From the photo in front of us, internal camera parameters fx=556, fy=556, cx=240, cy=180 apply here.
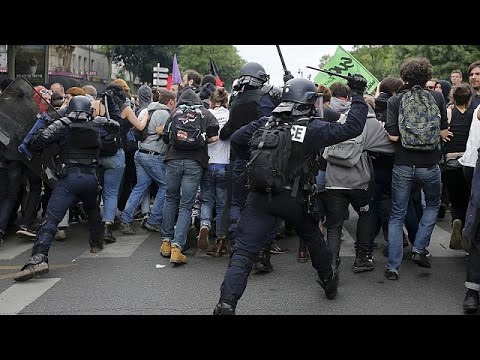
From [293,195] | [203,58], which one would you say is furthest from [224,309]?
[203,58]

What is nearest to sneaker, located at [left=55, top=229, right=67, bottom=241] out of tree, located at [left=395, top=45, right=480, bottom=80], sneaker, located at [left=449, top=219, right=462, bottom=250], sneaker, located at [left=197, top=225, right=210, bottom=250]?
sneaker, located at [left=197, top=225, right=210, bottom=250]

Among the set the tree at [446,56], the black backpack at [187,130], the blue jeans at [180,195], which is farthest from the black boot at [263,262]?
the tree at [446,56]

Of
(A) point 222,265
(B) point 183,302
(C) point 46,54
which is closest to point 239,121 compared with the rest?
(A) point 222,265

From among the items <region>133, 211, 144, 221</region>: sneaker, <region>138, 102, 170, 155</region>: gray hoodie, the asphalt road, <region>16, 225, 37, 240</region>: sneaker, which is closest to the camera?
the asphalt road

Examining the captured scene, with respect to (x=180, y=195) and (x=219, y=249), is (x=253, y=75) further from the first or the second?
(x=219, y=249)

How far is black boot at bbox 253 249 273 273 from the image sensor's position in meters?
5.68

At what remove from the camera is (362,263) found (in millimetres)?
5723

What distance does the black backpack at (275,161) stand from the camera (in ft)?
13.5

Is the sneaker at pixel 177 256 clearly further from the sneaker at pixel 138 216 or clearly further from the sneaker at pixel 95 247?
the sneaker at pixel 138 216

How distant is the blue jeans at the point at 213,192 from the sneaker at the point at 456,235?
258cm

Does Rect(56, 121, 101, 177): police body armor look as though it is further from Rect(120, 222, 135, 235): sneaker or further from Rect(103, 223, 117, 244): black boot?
Rect(120, 222, 135, 235): sneaker

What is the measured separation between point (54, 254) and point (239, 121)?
2761 millimetres

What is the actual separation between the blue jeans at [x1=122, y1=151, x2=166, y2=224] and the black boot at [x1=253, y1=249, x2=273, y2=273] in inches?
79.7
